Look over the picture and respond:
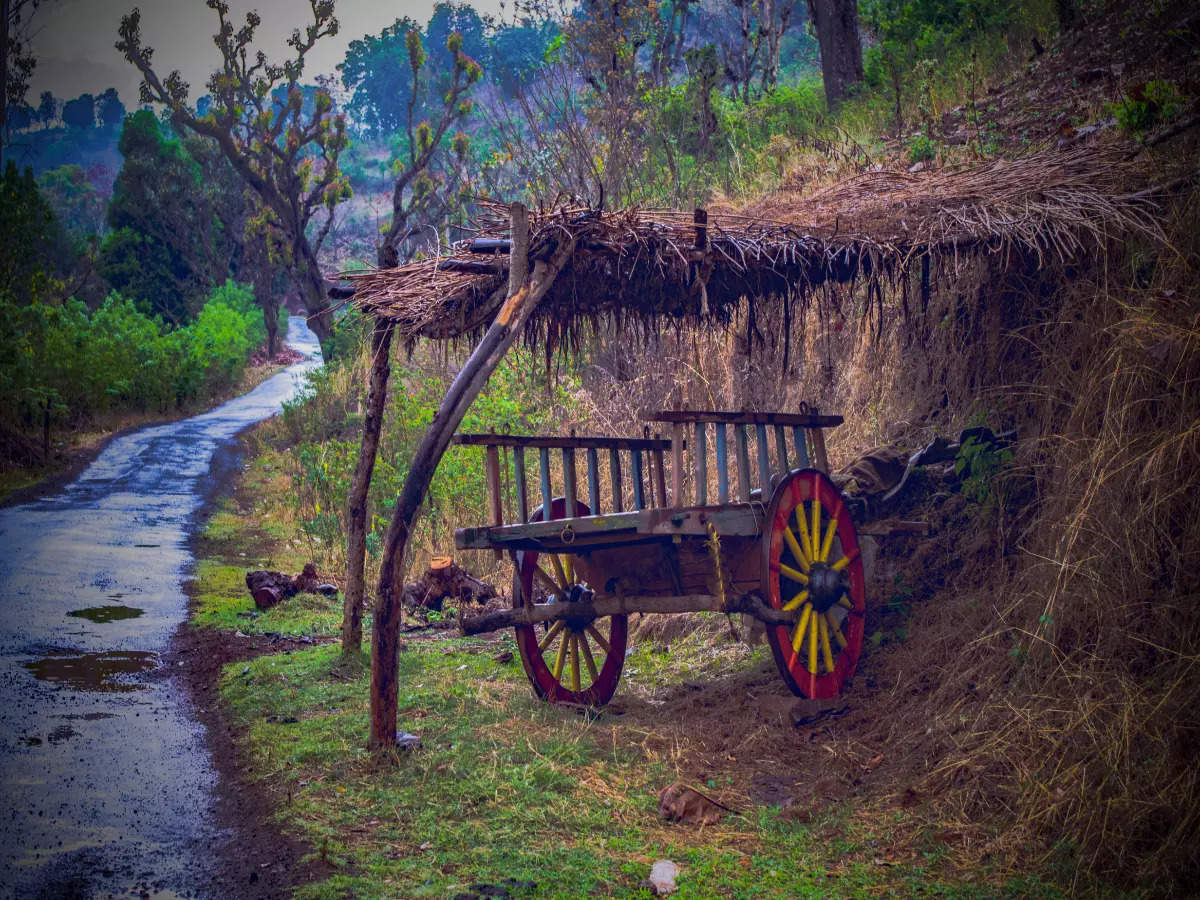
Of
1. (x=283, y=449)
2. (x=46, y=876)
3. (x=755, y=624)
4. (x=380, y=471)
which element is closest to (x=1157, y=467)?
(x=755, y=624)

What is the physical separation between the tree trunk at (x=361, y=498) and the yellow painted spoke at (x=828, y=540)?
311 cm

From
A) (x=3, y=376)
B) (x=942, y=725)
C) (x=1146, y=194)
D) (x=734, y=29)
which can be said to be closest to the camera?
(x=942, y=725)

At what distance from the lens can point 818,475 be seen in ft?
20.0

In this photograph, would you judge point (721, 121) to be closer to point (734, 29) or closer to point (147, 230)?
point (147, 230)

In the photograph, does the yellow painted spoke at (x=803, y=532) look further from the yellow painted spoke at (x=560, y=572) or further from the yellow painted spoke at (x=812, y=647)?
the yellow painted spoke at (x=560, y=572)

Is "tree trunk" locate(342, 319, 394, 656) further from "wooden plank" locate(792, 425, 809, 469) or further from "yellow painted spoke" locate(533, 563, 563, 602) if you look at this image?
"wooden plank" locate(792, 425, 809, 469)

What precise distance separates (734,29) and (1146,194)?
41.7 m

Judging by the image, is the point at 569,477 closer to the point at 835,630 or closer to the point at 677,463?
the point at 677,463

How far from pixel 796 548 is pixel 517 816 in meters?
2.15

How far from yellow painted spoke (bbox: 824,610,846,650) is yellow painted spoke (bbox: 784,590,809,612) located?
34 centimetres

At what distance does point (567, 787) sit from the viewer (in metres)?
5.15

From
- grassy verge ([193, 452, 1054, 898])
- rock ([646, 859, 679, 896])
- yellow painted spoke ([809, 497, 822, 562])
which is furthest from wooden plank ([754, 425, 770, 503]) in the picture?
rock ([646, 859, 679, 896])

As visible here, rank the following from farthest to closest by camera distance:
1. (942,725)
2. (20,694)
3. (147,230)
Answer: (147,230)
(20,694)
(942,725)

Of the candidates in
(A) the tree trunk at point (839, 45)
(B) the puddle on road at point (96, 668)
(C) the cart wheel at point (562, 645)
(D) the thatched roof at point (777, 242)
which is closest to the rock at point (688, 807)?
(C) the cart wheel at point (562, 645)
